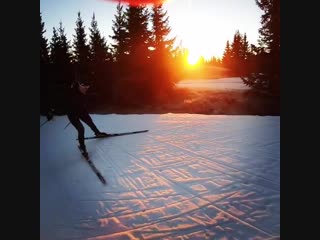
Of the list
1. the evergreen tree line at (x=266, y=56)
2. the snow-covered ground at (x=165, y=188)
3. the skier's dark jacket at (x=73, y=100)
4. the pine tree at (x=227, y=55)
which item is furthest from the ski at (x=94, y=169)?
the pine tree at (x=227, y=55)

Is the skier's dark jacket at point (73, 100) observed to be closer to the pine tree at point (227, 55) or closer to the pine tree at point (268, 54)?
the pine tree at point (268, 54)

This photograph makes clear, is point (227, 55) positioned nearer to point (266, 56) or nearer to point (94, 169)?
point (266, 56)

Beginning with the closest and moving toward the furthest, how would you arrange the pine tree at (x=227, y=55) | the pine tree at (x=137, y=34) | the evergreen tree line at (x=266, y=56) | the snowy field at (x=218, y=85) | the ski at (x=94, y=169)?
the ski at (x=94, y=169) < the evergreen tree line at (x=266, y=56) < the pine tree at (x=137, y=34) < the snowy field at (x=218, y=85) < the pine tree at (x=227, y=55)

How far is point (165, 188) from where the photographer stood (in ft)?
17.6

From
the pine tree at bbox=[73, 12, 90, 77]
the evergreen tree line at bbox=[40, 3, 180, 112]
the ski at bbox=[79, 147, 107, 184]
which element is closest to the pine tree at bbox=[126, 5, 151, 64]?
the evergreen tree line at bbox=[40, 3, 180, 112]

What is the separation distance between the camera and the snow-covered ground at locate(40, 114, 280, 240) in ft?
13.0

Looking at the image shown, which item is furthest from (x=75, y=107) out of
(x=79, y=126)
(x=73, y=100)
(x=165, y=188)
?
(x=165, y=188)

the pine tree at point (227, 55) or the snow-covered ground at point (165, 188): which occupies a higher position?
the pine tree at point (227, 55)

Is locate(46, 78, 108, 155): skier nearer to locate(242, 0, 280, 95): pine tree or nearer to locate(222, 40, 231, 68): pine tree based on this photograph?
locate(242, 0, 280, 95): pine tree

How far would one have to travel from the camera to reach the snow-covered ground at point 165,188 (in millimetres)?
3970

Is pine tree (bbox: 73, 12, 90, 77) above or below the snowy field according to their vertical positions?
above
